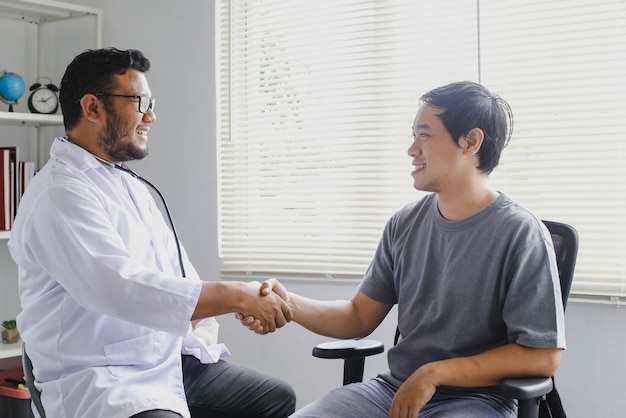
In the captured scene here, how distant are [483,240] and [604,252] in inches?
28.7

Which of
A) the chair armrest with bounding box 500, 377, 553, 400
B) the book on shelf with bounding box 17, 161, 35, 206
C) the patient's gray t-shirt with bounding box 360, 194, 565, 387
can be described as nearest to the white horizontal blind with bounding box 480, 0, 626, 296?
the patient's gray t-shirt with bounding box 360, 194, 565, 387

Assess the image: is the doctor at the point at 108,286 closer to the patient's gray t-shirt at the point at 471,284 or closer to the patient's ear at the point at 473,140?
the patient's gray t-shirt at the point at 471,284

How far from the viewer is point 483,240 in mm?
1723

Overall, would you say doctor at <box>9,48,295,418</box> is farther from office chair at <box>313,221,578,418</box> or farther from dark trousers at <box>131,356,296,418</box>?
office chair at <box>313,221,578,418</box>

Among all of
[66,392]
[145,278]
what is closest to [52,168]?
[145,278]

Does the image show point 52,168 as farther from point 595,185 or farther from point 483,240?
point 595,185

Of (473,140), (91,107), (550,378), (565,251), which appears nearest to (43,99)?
(91,107)

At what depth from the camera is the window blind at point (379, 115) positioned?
2270 mm

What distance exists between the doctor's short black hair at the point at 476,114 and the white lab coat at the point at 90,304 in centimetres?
75

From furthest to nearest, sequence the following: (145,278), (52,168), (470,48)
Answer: (470,48) → (52,168) → (145,278)

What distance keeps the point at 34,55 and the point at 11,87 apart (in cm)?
40

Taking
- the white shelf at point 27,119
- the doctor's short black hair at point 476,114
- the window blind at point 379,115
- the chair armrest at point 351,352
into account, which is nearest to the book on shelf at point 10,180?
the white shelf at point 27,119

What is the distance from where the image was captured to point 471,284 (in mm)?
1716

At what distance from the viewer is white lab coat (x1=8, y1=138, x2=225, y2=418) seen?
5.34 ft
